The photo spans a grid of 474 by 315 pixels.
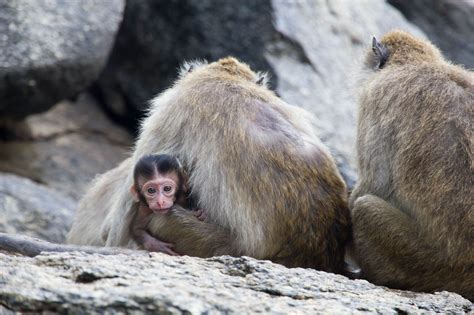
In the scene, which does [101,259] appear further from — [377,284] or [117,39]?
[117,39]

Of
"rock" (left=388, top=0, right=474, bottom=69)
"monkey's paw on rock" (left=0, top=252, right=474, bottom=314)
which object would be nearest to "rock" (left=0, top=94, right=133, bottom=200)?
"rock" (left=388, top=0, right=474, bottom=69)

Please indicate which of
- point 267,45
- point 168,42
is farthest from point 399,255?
point 168,42

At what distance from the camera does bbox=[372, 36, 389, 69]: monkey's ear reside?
7.67 metres

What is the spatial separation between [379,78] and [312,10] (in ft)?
14.5

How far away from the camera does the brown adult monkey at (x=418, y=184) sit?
630cm

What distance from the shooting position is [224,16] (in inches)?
441

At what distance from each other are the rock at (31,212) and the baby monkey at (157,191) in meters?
3.18

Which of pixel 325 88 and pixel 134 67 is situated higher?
pixel 325 88

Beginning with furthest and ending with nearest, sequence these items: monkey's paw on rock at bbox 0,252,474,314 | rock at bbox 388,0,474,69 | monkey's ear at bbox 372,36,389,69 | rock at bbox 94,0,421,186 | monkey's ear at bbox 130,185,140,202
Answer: rock at bbox 388,0,474,69, rock at bbox 94,0,421,186, monkey's ear at bbox 372,36,389,69, monkey's ear at bbox 130,185,140,202, monkey's paw on rock at bbox 0,252,474,314

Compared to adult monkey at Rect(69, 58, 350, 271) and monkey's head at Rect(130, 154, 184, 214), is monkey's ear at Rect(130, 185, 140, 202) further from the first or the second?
adult monkey at Rect(69, 58, 350, 271)

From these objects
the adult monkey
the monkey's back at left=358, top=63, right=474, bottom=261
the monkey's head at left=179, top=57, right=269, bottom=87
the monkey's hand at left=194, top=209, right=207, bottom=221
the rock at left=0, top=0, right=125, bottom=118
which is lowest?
the rock at left=0, top=0, right=125, bottom=118

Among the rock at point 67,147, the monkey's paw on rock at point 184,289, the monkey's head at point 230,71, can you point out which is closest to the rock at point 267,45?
the rock at point 67,147

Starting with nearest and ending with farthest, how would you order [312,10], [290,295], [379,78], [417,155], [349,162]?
1. [290,295]
2. [417,155]
3. [379,78]
4. [349,162]
5. [312,10]

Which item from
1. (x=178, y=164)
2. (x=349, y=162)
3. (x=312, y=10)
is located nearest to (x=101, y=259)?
(x=178, y=164)
